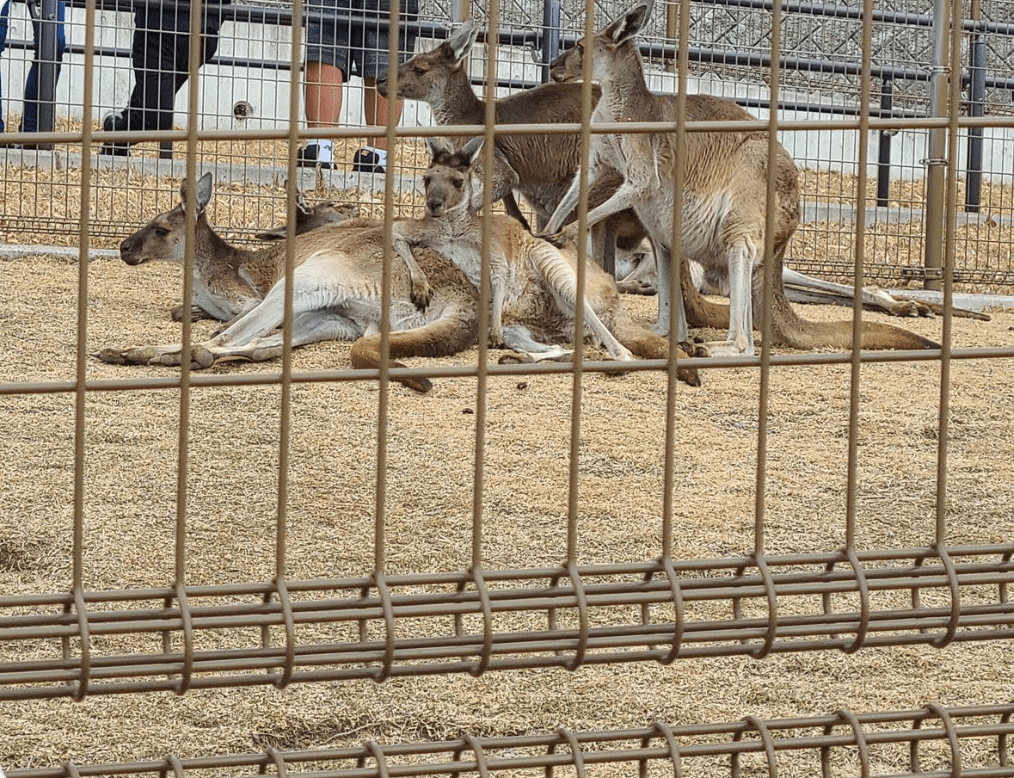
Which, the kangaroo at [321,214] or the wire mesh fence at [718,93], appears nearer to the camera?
the kangaroo at [321,214]

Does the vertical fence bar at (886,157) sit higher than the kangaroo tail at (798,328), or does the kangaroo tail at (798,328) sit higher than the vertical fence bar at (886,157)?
the vertical fence bar at (886,157)

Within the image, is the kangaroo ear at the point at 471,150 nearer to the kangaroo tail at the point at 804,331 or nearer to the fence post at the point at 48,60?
the kangaroo tail at the point at 804,331

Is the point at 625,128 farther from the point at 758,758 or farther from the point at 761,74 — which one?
the point at 761,74

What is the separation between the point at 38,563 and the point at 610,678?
51.9 inches

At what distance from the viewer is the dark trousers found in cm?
743

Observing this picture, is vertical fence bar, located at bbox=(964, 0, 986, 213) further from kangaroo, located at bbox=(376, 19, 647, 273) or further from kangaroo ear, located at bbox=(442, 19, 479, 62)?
kangaroo ear, located at bbox=(442, 19, 479, 62)

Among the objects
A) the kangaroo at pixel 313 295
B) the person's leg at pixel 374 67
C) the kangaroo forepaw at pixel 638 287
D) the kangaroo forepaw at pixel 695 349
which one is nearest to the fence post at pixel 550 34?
the person's leg at pixel 374 67

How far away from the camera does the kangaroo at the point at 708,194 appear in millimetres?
6152

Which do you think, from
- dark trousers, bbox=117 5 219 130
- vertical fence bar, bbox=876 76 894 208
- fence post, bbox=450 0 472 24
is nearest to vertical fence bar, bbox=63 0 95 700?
dark trousers, bbox=117 5 219 130

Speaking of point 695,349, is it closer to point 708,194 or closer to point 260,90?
point 708,194

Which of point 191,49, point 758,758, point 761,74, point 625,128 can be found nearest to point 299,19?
point 191,49

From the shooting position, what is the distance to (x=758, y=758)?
2639mm

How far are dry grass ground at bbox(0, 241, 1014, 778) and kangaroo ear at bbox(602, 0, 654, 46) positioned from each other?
1.53 m

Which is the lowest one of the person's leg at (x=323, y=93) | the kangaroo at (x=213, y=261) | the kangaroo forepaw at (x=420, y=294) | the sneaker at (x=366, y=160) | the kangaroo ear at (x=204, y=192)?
the kangaroo forepaw at (x=420, y=294)
